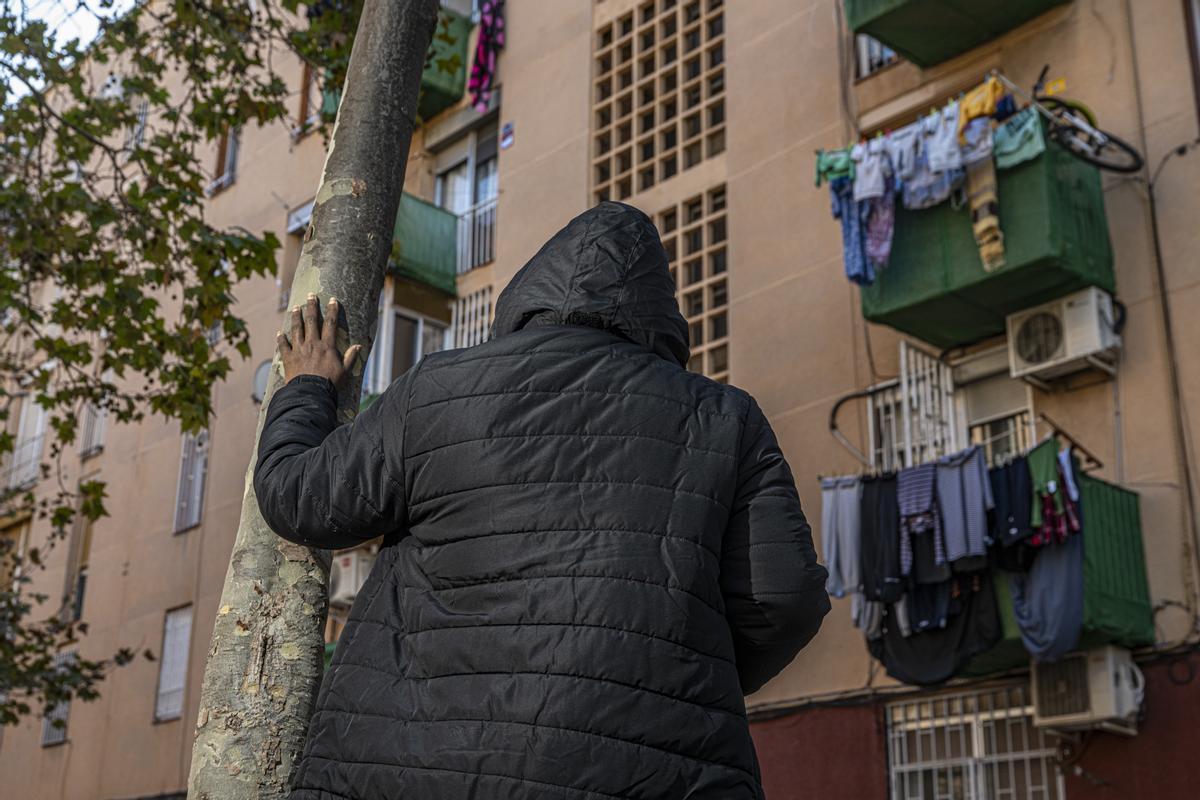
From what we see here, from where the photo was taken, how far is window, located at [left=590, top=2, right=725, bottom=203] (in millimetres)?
16797

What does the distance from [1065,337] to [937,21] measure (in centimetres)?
355

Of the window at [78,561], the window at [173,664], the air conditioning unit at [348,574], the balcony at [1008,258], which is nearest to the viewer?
the balcony at [1008,258]

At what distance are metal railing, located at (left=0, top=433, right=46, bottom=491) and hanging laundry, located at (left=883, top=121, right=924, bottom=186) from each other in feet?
66.7

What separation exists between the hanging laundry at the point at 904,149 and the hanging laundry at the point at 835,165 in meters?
0.40

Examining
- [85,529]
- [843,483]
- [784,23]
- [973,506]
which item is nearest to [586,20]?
[784,23]

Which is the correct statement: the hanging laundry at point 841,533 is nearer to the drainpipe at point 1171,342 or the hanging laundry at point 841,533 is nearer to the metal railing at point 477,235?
the drainpipe at point 1171,342

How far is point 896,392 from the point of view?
44.8 ft

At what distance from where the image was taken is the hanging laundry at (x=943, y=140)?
472 inches

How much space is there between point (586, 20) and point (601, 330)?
1670 centimetres

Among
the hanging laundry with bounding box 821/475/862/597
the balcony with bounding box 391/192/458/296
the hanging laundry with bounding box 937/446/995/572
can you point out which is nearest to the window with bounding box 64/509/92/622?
the balcony with bounding box 391/192/458/296

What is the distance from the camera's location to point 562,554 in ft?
8.61

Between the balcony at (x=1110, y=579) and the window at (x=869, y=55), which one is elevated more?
the window at (x=869, y=55)

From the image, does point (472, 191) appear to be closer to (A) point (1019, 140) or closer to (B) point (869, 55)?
(B) point (869, 55)

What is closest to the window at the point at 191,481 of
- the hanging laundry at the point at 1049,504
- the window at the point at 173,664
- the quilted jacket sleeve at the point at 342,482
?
the window at the point at 173,664
